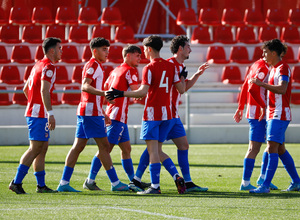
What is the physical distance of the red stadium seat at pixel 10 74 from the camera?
18281 mm

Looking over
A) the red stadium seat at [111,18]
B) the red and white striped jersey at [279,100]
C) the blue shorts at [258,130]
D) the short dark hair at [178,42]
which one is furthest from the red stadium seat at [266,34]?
the red and white striped jersey at [279,100]

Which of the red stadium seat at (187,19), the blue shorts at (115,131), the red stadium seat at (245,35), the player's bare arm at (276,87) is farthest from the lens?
the red stadium seat at (187,19)

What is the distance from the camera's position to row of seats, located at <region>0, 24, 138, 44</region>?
64.8ft

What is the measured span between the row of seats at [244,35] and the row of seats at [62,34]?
214 centimetres

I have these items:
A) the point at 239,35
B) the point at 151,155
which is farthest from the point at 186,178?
the point at 239,35

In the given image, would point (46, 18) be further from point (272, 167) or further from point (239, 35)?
point (272, 167)

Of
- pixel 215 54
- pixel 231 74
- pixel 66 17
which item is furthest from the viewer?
pixel 66 17

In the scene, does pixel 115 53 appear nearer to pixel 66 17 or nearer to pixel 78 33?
pixel 78 33

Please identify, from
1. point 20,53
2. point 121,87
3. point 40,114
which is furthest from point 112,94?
point 20,53

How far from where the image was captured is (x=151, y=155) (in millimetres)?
7301

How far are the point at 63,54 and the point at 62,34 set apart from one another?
1.06 meters

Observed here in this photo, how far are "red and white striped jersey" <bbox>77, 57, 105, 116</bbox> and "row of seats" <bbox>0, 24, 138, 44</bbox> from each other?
12.3 meters

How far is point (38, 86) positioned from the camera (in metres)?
7.52

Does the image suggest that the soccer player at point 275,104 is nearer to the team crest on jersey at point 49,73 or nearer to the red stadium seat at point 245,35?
the team crest on jersey at point 49,73
